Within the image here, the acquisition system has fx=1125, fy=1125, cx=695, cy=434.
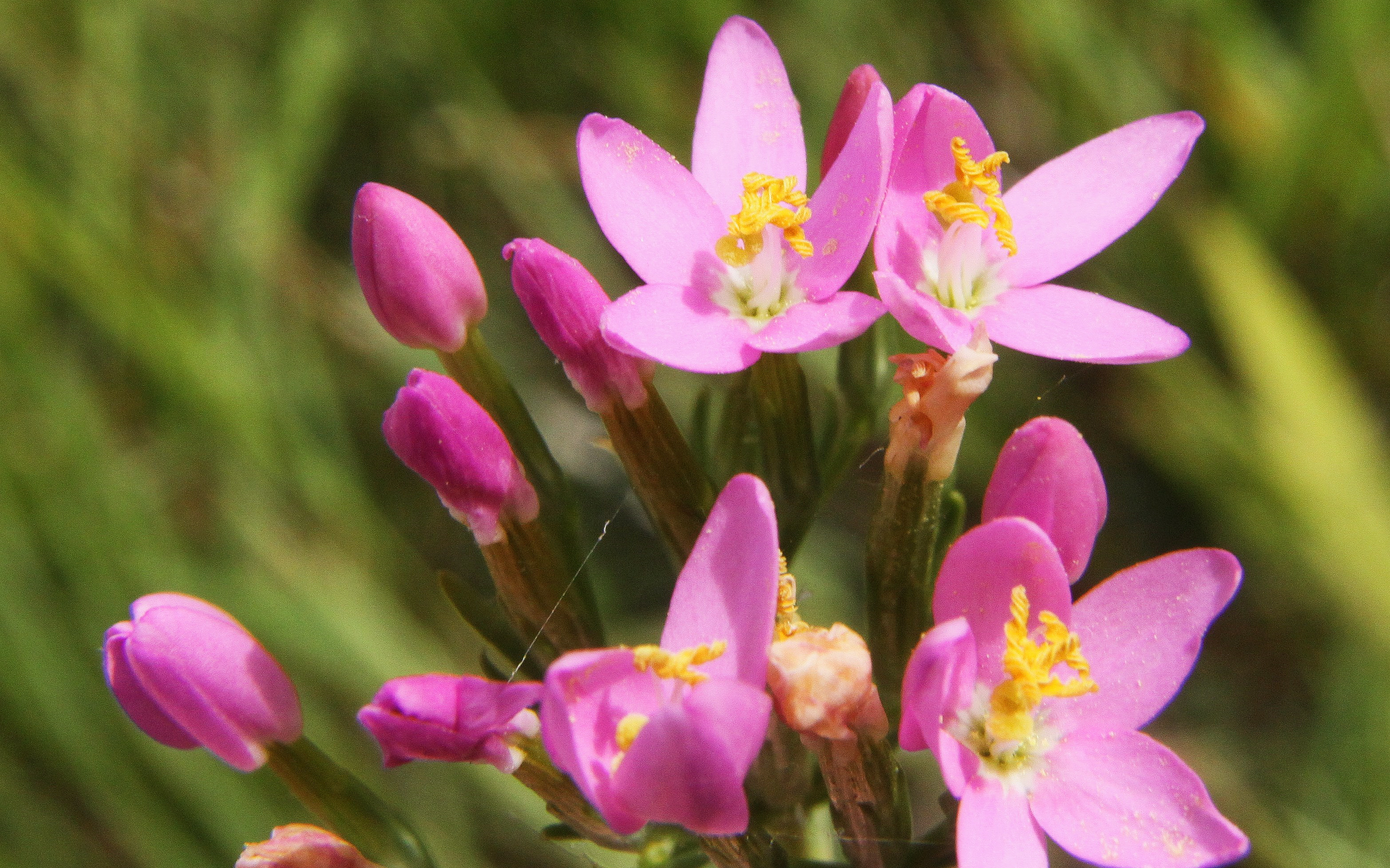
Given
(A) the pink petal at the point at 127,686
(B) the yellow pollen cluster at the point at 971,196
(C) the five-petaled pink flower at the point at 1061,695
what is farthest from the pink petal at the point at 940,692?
(A) the pink petal at the point at 127,686

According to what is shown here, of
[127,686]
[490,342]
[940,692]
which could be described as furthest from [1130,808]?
[490,342]

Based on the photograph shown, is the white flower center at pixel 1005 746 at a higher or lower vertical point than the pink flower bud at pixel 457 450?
lower

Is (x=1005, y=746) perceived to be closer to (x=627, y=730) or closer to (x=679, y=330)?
(x=627, y=730)

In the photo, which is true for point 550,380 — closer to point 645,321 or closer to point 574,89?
point 574,89

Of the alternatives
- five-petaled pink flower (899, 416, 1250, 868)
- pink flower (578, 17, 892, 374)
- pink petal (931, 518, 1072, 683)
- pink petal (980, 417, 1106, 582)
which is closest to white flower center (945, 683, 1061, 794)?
five-petaled pink flower (899, 416, 1250, 868)

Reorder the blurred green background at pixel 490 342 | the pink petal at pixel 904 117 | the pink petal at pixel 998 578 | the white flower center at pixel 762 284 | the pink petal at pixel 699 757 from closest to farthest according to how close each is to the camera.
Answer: the pink petal at pixel 699 757 < the pink petal at pixel 998 578 < the pink petal at pixel 904 117 < the white flower center at pixel 762 284 < the blurred green background at pixel 490 342

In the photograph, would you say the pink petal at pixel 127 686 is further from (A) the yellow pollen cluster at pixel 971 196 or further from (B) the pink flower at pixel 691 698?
(A) the yellow pollen cluster at pixel 971 196

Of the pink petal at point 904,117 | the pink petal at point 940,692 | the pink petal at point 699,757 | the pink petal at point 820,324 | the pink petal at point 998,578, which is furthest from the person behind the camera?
the pink petal at point 904,117
